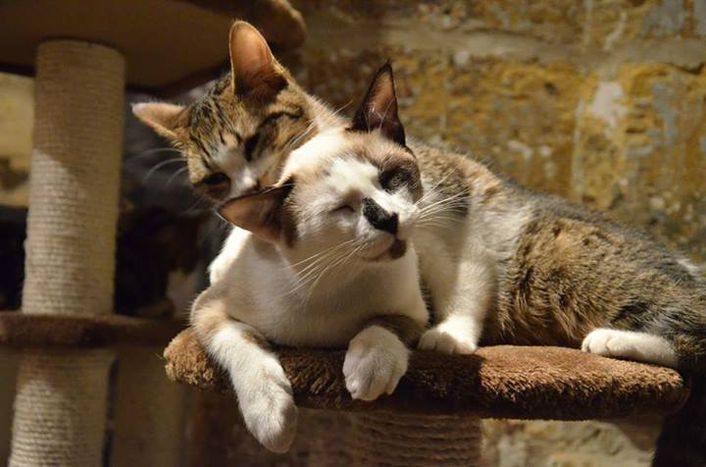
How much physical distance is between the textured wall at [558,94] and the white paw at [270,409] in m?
1.00

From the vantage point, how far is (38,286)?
152 cm

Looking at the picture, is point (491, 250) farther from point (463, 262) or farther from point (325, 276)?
point (325, 276)

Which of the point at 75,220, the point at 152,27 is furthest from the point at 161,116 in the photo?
the point at 75,220

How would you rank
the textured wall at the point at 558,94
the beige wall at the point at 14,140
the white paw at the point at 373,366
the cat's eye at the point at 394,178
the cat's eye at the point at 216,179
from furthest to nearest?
the beige wall at the point at 14,140
the textured wall at the point at 558,94
the cat's eye at the point at 216,179
the cat's eye at the point at 394,178
the white paw at the point at 373,366

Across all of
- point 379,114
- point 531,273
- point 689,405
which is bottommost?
point 689,405

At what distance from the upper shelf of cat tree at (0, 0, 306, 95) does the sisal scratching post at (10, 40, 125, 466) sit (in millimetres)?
59

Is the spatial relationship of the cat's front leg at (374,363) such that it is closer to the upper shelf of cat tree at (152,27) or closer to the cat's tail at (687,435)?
the cat's tail at (687,435)

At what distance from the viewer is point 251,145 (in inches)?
44.7

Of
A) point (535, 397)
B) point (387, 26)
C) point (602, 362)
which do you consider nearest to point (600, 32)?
point (387, 26)

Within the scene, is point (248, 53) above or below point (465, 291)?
above

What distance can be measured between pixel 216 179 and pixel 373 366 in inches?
19.4

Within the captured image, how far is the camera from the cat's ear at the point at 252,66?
111 centimetres

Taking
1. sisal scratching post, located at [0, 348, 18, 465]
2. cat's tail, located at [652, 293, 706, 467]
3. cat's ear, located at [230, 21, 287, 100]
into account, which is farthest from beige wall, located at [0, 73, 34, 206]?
cat's tail, located at [652, 293, 706, 467]

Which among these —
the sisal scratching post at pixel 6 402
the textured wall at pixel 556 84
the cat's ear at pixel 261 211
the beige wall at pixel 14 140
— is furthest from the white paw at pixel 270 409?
the beige wall at pixel 14 140
